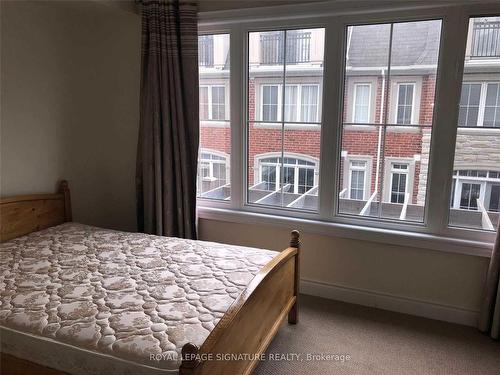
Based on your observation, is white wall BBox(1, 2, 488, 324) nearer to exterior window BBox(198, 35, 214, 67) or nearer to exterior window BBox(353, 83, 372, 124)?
exterior window BBox(198, 35, 214, 67)

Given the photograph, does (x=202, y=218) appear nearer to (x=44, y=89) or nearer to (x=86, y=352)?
(x=44, y=89)

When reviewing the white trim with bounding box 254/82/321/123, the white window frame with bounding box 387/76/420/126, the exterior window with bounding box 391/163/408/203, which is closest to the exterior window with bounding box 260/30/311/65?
the white trim with bounding box 254/82/321/123

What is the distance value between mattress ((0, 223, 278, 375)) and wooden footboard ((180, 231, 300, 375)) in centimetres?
10

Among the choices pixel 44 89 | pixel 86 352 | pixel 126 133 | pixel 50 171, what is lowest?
pixel 86 352

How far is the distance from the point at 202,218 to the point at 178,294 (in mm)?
1444

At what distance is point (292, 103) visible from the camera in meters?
2.99

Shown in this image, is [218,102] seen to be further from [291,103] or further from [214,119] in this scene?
[291,103]

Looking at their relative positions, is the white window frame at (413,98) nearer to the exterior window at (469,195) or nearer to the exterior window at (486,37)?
the exterior window at (486,37)

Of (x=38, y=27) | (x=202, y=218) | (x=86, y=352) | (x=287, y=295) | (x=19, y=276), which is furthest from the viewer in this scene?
(x=202, y=218)

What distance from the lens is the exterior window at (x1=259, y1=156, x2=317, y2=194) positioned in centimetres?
304

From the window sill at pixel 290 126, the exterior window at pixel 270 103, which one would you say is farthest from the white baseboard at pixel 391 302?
the exterior window at pixel 270 103

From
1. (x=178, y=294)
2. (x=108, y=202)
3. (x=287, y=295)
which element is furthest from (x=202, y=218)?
(x=178, y=294)

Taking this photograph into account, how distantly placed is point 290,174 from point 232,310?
5.37 feet

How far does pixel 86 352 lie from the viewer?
1.54 meters
